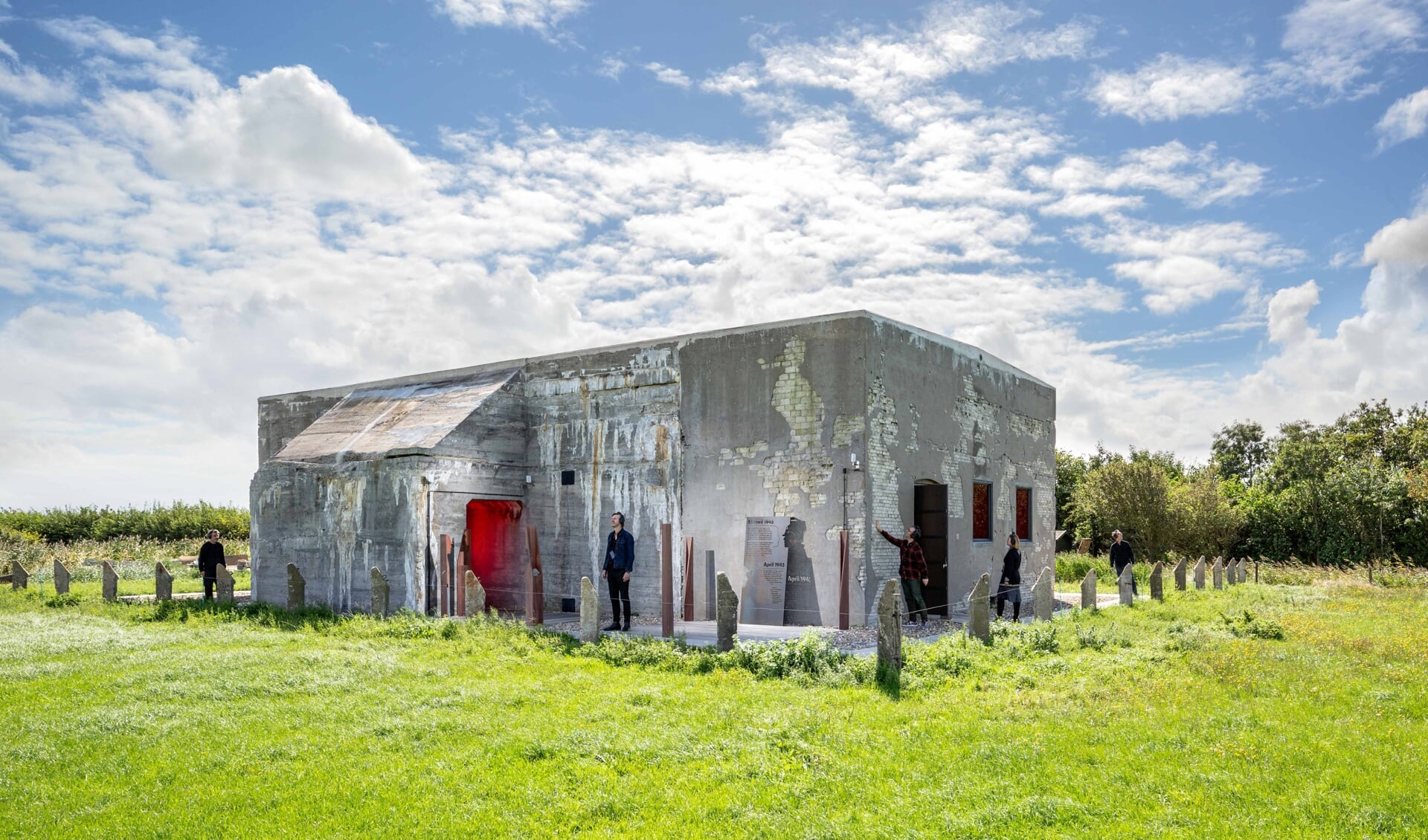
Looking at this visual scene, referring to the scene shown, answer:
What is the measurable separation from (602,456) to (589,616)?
16.8ft

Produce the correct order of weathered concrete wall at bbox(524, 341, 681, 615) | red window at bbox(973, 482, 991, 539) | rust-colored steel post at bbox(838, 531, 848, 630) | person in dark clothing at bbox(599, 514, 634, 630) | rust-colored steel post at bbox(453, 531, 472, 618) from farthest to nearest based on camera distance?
1. red window at bbox(973, 482, 991, 539)
2. weathered concrete wall at bbox(524, 341, 681, 615)
3. rust-colored steel post at bbox(453, 531, 472, 618)
4. rust-colored steel post at bbox(838, 531, 848, 630)
5. person in dark clothing at bbox(599, 514, 634, 630)

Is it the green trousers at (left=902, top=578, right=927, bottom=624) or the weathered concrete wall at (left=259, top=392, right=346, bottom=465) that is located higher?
the weathered concrete wall at (left=259, top=392, right=346, bottom=465)

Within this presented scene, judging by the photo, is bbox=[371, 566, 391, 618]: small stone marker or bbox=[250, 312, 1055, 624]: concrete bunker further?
bbox=[371, 566, 391, 618]: small stone marker

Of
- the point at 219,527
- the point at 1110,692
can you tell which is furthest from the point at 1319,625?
the point at 219,527

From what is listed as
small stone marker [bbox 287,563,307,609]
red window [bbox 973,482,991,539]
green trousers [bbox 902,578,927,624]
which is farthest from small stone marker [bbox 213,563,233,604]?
red window [bbox 973,482,991,539]

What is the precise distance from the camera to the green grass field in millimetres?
6305

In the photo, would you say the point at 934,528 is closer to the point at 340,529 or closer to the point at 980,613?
the point at 980,613

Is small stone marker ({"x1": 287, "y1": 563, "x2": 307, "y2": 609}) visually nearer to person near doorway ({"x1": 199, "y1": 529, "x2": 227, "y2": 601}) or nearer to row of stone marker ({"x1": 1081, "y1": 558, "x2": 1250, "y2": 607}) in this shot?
person near doorway ({"x1": 199, "y1": 529, "x2": 227, "y2": 601})

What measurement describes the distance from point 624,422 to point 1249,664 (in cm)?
1027

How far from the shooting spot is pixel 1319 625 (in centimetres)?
1398

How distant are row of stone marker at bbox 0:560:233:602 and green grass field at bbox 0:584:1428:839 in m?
5.07

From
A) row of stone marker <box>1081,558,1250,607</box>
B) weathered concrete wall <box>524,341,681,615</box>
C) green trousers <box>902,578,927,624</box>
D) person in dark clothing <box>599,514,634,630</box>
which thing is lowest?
row of stone marker <box>1081,558,1250,607</box>

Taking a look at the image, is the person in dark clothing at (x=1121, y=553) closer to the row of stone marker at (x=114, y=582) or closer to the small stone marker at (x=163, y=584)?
the row of stone marker at (x=114, y=582)

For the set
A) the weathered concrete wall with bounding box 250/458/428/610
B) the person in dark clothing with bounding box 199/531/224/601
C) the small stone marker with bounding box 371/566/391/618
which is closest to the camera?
the small stone marker with bounding box 371/566/391/618
